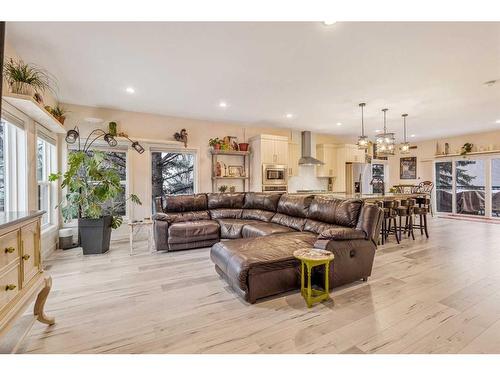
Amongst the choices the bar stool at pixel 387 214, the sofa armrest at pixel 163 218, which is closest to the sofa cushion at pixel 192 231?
the sofa armrest at pixel 163 218

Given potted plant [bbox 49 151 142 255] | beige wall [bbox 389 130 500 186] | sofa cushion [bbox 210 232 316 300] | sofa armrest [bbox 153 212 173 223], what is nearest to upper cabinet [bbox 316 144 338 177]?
beige wall [bbox 389 130 500 186]

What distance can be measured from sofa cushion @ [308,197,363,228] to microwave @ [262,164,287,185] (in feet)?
7.88

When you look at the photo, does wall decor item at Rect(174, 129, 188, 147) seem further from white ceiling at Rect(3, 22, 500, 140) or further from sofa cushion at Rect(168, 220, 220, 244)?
sofa cushion at Rect(168, 220, 220, 244)

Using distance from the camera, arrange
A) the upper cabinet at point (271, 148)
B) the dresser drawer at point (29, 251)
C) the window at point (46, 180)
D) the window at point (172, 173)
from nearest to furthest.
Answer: the dresser drawer at point (29, 251), the window at point (46, 180), the window at point (172, 173), the upper cabinet at point (271, 148)

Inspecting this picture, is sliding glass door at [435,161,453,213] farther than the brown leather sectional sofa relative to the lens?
Yes

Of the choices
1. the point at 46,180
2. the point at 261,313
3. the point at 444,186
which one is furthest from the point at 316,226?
the point at 444,186

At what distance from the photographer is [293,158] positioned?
707cm

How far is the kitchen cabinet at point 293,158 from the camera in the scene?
7.00 meters

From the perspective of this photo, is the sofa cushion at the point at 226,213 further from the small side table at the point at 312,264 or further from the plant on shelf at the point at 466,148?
the plant on shelf at the point at 466,148

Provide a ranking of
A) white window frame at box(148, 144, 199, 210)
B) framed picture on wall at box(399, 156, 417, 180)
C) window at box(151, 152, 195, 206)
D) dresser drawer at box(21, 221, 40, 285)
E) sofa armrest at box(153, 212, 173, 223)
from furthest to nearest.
Answer: 1. framed picture on wall at box(399, 156, 417, 180)
2. window at box(151, 152, 195, 206)
3. white window frame at box(148, 144, 199, 210)
4. sofa armrest at box(153, 212, 173, 223)
5. dresser drawer at box(21, 221, 40, 285)

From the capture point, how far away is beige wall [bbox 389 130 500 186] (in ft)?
24.0

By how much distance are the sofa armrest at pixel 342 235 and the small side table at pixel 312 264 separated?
0.25 metres
